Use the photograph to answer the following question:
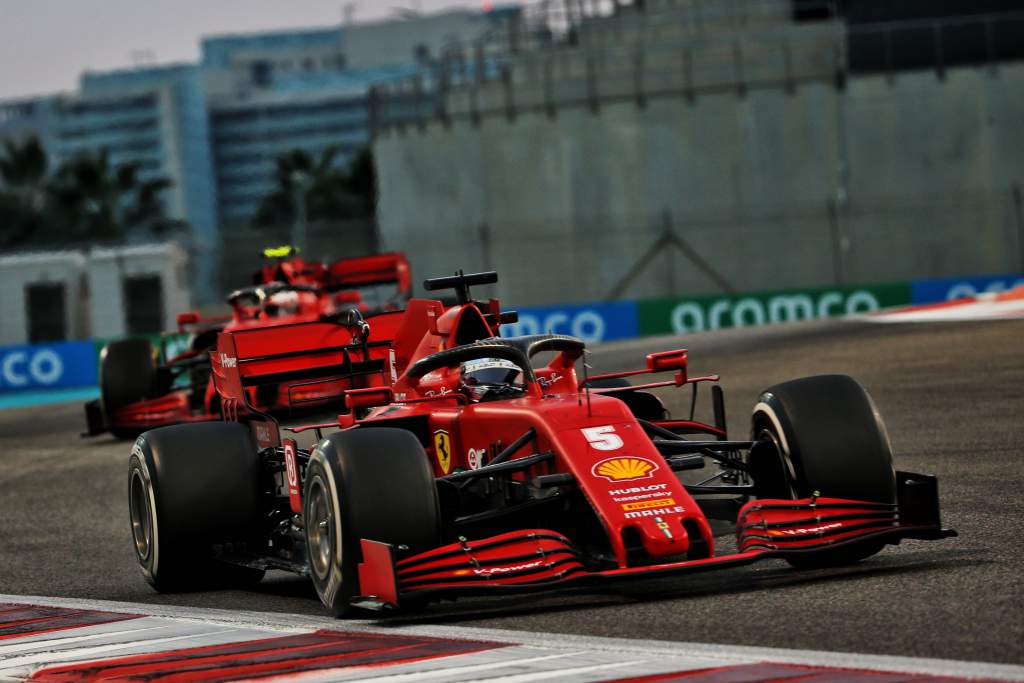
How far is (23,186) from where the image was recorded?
10144cm

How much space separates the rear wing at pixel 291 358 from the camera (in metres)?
10.5

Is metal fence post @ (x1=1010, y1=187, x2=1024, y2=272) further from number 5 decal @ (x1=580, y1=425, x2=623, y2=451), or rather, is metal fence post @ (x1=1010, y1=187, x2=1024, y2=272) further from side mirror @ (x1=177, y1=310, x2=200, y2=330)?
number 5 decal @ (x1=580, y1=425, x2=623, y2=451)

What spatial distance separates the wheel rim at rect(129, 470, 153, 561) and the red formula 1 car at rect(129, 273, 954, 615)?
0.6 inches

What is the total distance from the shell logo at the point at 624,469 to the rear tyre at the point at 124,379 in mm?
12366

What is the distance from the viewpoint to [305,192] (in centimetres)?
10331

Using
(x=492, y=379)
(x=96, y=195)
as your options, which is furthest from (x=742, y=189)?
(x=96, y=195)

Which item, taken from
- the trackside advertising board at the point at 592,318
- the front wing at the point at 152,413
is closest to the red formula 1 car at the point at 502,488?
the front wing at the point at 152,413

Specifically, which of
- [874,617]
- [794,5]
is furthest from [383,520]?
[794,5]

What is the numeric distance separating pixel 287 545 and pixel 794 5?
102ft

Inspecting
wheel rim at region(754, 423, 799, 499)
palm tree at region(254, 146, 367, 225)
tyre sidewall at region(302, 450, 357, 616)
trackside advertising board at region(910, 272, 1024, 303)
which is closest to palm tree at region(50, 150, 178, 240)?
palm tree at region(254, 146, 367, 225)

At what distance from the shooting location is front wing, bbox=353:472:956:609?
22.0 feet

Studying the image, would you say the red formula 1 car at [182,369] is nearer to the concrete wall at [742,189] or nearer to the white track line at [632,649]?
the white track line at [632,649]

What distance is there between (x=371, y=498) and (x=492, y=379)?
1.56 meters

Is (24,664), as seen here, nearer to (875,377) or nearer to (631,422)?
(631,422)
